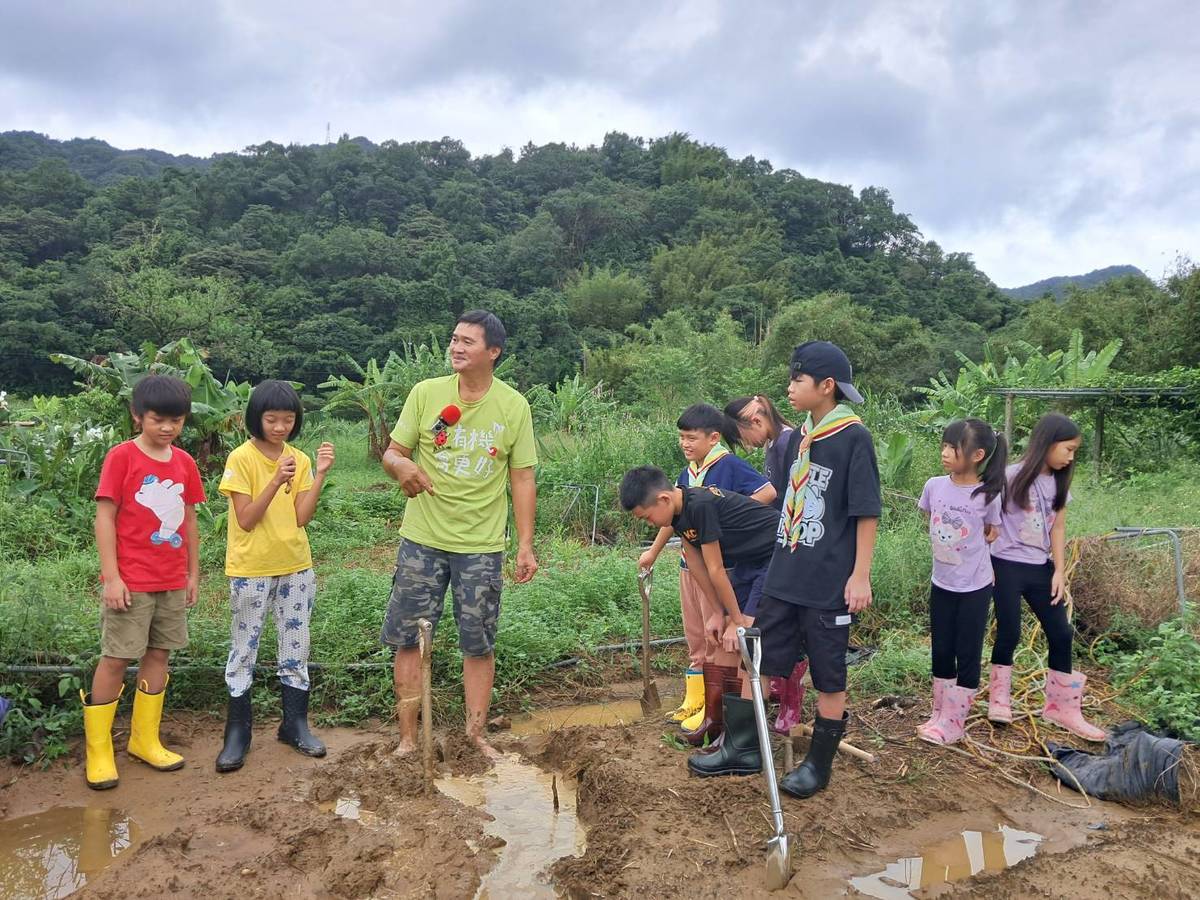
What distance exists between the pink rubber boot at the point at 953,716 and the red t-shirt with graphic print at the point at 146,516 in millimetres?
3380

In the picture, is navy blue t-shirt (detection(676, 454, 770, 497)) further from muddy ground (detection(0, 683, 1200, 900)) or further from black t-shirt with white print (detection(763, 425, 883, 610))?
muddy ground (detection(0, 683, 1200, 900))

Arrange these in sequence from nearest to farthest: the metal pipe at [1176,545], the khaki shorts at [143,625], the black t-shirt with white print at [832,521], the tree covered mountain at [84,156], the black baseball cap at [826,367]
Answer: the black t-shirt with white print at [832,521]
the black baseball cap at [826,367]
the khaki shorts at [143,625]
the metal pipe at [1176,545]
the tree covered mountain at [84,156]

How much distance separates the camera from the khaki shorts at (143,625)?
351 cm

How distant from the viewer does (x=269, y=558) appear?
148 inches

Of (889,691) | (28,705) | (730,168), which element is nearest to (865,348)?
(889,691)

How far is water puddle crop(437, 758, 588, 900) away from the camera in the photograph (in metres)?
2.93

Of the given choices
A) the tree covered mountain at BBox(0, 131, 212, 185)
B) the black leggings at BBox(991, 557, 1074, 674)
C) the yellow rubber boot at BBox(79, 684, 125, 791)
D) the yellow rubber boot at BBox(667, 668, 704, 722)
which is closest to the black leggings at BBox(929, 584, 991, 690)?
the black leggings at BBox(991, 557, 1074, 674)

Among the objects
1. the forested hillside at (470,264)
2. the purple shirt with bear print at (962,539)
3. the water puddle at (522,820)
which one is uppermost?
the forested hillside at (470,264)

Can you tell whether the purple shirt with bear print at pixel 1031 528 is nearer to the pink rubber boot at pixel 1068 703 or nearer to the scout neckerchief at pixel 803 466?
the pink rubber boot at pixel 1068 703

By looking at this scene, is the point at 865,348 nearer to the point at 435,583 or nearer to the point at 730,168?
the point at 435,583

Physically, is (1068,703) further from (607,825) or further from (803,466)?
(607,825)

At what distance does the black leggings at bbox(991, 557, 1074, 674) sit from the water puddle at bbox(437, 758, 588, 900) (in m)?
2.13

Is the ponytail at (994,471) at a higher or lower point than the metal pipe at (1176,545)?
higher

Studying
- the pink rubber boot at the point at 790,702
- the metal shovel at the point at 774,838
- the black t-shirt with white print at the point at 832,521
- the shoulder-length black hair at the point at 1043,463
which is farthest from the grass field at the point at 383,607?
the metal shovel at the point at 774,838
